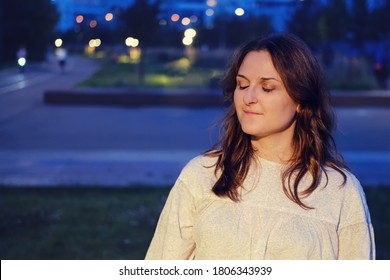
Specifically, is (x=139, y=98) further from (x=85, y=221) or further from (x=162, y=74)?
(x=85, y=221)

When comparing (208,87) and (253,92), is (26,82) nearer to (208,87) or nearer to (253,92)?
(208,87)

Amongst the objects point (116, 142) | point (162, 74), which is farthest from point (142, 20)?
point (116, 142)

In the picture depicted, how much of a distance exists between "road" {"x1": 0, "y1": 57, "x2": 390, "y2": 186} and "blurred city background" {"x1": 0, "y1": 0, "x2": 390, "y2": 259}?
25 mm

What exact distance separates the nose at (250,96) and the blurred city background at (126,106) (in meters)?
0.38

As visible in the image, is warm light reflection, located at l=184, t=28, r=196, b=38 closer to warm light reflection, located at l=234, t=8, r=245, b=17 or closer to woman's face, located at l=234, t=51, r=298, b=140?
warm light reflection, located at l=234, t=8, r=245, b=17

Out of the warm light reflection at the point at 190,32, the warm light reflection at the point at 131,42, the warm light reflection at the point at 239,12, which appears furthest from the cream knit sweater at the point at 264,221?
the warm light reflection at the point at 239,12

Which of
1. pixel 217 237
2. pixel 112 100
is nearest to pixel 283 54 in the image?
pixel 217 237

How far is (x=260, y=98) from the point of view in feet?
6.44

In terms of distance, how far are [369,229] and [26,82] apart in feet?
59.0

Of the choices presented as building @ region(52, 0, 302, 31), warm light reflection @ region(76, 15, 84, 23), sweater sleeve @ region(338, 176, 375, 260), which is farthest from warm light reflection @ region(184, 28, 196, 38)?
sweater sleeve @ region(338, 176, 375, 260)

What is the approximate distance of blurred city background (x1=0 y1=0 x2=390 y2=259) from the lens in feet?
18.7

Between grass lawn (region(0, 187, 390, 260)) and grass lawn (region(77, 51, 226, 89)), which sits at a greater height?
grass lawn (region(77, 51, 226, 89))

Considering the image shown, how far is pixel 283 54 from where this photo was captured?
1.92m
